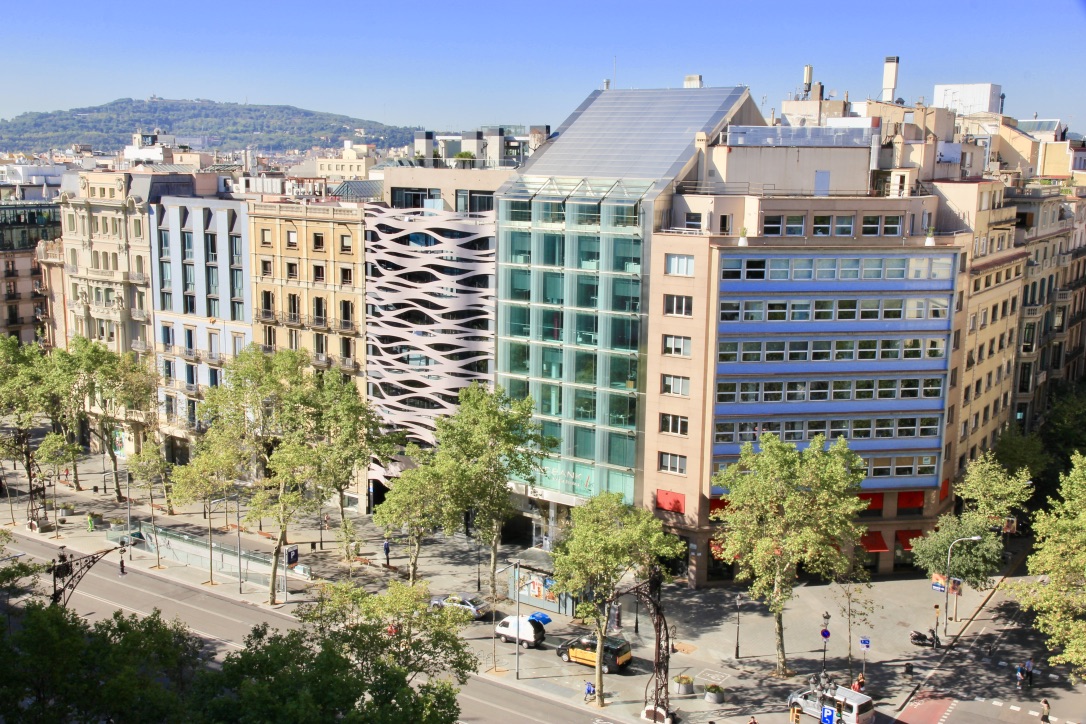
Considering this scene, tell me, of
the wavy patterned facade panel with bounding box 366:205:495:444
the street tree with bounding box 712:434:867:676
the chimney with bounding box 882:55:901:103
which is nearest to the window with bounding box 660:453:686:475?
the street tree with bounding box 712:434:867:676

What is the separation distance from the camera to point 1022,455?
8469cm

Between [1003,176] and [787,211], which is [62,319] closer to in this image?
[787,211]

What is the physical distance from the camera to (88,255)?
11150cm

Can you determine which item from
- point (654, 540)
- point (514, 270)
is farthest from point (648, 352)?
point (654, 540)

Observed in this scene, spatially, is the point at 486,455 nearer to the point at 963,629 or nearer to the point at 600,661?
the point at 600,661

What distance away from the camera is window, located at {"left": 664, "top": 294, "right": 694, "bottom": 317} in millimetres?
75125

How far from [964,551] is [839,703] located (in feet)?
60.2

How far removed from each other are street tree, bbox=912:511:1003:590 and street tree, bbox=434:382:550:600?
2679 centimetres

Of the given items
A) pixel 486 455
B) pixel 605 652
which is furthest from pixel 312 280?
pixel 605 652

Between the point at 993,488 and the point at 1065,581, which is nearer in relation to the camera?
the point at 1065,581

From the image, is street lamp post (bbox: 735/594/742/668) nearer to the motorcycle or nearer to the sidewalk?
the sidewalk

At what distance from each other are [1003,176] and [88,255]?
92.2m

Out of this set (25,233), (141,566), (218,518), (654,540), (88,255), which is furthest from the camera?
(25,233)

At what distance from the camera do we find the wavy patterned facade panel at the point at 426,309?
279ft
